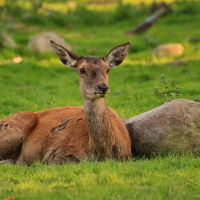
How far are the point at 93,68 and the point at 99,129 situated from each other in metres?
0.97

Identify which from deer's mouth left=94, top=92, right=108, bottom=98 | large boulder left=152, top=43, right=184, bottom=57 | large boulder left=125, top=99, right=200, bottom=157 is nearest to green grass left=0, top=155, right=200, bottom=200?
large boulder left=125, top=99, right=200, bottom=157

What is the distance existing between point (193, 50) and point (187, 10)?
Answer: 35.4 ft

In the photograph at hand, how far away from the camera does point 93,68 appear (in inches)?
345

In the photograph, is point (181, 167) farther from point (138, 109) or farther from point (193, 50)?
point (193, 50)

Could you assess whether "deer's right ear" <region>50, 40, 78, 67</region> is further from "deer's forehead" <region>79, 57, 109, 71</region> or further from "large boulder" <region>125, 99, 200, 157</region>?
"large boulder" <region>125, 99, 200, 157</region>

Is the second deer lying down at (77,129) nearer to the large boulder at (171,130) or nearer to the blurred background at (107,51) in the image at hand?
the large boulder at (171,130)

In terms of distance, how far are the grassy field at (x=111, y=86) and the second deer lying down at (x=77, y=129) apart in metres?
0.50

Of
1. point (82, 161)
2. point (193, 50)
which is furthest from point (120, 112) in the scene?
point (193, 50)

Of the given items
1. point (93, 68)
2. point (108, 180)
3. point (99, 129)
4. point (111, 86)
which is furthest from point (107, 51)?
point (108, 180)

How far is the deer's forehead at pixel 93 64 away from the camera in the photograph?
Answer: 347 inches

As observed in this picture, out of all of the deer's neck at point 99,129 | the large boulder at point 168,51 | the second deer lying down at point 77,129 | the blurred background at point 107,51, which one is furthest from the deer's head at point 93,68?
the large boulder at point 168,51

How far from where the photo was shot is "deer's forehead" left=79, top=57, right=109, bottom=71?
28.9 feet

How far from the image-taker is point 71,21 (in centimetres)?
3203

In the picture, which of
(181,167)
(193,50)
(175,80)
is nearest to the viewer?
(181,167)
